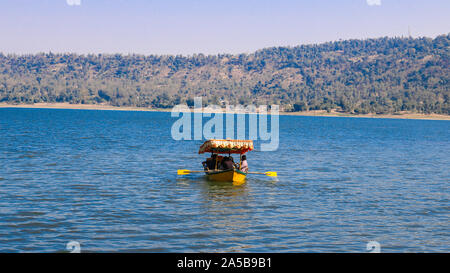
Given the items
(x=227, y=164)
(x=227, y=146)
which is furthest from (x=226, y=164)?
(x=227, y=146)

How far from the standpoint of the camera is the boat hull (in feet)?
113

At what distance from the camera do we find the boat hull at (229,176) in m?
34.4

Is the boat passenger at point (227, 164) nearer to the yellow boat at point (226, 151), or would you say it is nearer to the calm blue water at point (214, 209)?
the yellow boat at point (226, 151)

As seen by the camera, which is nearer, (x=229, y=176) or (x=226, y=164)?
(x=229, y=176)

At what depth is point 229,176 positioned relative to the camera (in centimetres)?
3469

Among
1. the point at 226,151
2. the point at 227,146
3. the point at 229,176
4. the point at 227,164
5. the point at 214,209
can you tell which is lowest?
the point at 214,209

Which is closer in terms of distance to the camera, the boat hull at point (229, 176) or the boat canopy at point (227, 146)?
the boat hull at point (229, 176)

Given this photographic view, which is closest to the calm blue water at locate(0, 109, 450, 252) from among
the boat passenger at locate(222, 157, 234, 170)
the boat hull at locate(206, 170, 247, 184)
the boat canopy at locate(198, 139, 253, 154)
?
the boat hull at locate(206, 170, 247, 184)

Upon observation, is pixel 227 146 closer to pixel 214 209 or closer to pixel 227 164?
pixel 227 164

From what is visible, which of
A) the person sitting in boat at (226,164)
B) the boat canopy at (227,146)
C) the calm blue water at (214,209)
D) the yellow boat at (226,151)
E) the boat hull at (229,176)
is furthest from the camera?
the boat canopy at (227,146)

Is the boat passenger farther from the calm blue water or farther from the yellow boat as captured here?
the calm blue water

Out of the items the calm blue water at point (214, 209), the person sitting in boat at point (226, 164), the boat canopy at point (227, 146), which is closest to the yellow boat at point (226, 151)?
the boat canopy at point (227, 146)
